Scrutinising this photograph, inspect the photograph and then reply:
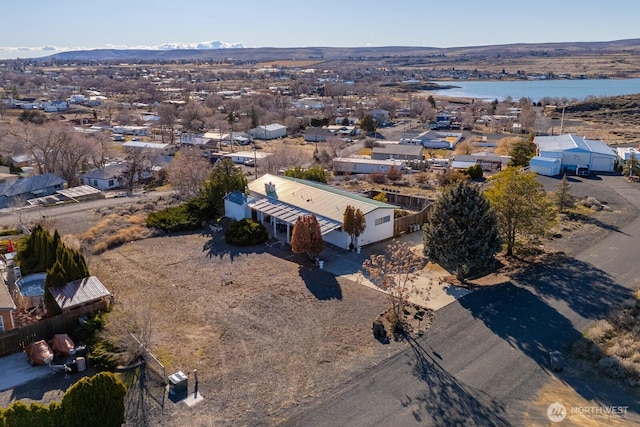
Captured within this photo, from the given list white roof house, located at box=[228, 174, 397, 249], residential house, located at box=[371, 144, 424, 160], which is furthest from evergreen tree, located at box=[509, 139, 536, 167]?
white roof house, located at box=[228, 174, 397, 249]

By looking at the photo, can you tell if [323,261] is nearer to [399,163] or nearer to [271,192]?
[271,192]

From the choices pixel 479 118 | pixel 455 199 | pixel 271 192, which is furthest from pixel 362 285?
pixel 479 118

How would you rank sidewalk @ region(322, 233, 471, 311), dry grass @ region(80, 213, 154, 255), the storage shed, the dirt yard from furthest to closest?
the storage shed < dry grass @ region(80, 213, 154, 255) < sidewalk @ region(322, 233, 471, 311) < the dirt yard

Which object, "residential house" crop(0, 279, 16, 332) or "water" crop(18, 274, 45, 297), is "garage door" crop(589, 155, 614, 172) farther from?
"residential house" crop(0, 279, 16, 332)

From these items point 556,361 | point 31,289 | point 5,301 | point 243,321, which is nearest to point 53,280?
point 5,301

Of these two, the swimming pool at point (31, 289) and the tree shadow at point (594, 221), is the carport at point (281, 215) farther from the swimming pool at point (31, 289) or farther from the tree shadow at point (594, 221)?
the tree shadow at point (594, 221)

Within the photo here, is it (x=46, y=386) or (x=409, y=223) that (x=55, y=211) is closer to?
(x=46, y=386)

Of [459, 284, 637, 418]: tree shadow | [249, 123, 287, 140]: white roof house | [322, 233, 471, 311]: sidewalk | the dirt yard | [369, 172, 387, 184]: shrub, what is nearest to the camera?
the dirt yard
